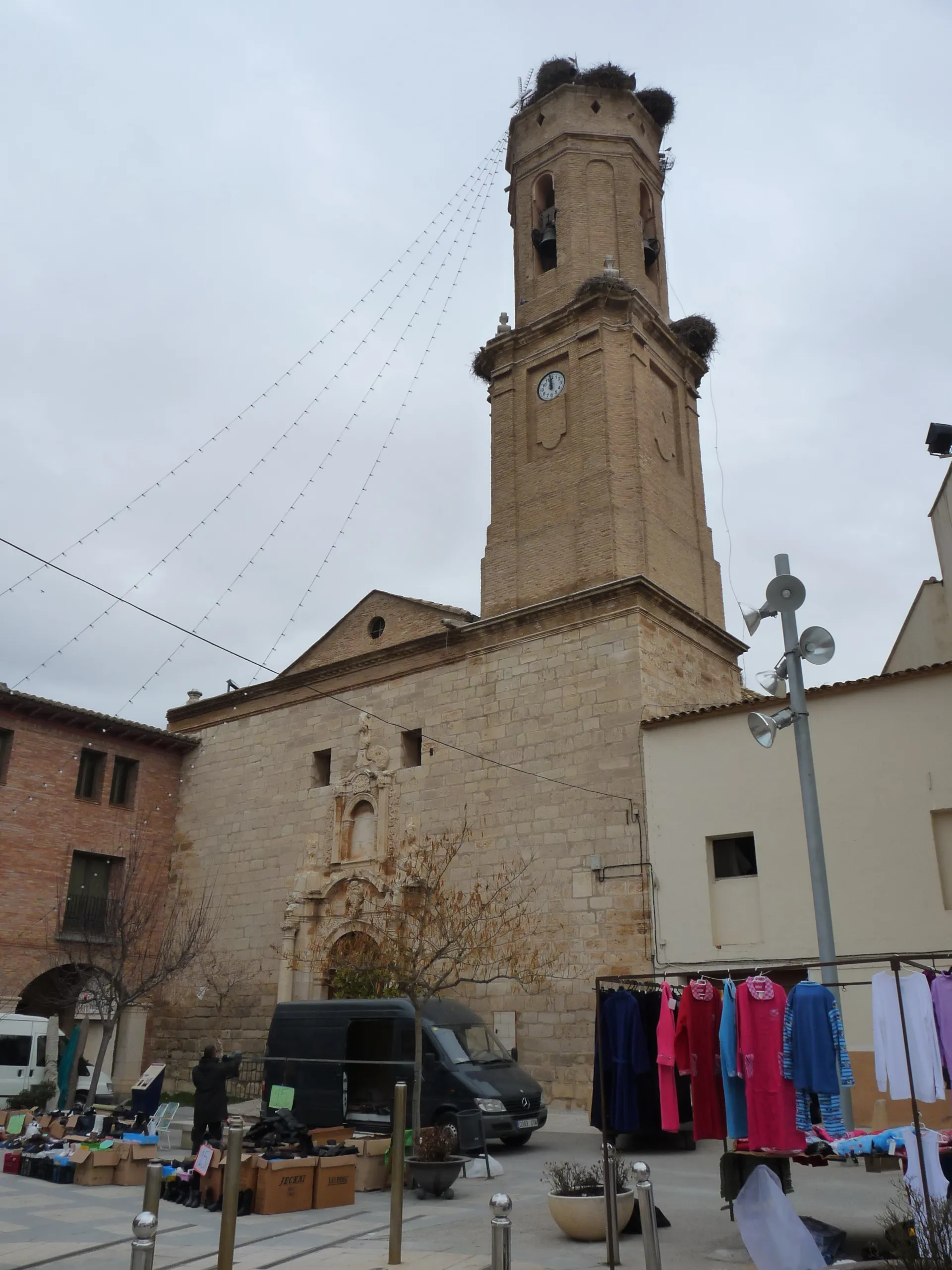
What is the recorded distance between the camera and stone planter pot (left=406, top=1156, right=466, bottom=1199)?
8.93 m

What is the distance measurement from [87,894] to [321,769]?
551cm

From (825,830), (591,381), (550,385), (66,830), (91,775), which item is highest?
(550,385)

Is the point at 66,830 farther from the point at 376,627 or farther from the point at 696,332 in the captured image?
the point at 696,332

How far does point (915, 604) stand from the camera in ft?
67.5

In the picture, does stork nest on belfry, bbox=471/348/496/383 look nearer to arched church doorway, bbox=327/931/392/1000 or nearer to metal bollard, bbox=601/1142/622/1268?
arched church doorway, bbox=327/931/392/1000

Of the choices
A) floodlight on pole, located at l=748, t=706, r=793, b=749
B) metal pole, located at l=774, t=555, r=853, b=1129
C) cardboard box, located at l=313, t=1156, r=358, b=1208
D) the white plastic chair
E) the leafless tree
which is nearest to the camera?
metal pole, located at l=774, t=555, r=853, b=1129

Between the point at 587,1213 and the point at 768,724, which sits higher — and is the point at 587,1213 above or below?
below

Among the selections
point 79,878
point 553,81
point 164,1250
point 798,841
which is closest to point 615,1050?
point 164,1250

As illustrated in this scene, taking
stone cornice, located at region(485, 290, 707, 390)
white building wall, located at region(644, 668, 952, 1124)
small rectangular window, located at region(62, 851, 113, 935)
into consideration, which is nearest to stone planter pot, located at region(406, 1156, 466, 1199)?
white building wall, located at region(644, 668, 952, 1124)

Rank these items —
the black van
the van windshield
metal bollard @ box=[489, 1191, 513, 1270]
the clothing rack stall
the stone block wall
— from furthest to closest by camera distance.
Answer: the stone block wall < the van windshield < the black van < the clothing rack stall < metal bollard @ box=[489, 1191, 513, 1270]

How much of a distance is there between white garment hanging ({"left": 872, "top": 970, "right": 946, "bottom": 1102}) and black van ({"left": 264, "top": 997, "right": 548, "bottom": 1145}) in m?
5.74

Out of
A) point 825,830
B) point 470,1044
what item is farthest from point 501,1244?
point 825,830

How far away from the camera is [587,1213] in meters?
7.01

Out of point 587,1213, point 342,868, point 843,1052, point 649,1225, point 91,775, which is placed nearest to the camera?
point 649,1225
